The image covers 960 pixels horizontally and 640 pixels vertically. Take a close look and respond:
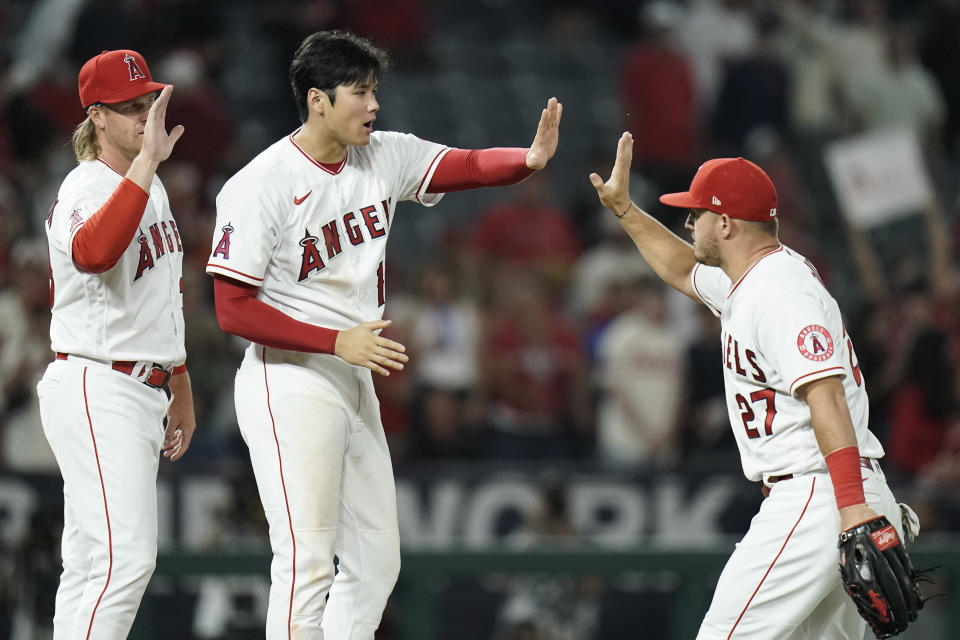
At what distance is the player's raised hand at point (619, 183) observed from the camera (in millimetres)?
5145

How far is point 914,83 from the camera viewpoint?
11.6 meters

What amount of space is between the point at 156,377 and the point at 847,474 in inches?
86.1

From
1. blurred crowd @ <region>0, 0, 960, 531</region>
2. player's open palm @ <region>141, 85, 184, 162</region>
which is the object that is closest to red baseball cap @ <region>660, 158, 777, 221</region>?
player's open palm @ <region>141, 85, 184, 162</region>

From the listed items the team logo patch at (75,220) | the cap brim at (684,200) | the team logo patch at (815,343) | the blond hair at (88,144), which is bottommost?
the team logo patch at (815,343)

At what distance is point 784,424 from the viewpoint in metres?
4.48

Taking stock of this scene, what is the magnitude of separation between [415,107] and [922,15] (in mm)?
5383

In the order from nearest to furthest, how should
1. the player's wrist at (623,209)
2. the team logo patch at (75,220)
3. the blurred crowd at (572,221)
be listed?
the team logo patch at (75,220)
the player's wrist at (623,209)
the blurred crowd at (572,221)

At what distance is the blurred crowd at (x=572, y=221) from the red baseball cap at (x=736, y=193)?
4.07 meters

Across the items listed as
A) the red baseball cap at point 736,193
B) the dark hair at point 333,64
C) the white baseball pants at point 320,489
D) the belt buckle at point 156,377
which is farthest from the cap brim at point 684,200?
the belt buckle at point 156,377

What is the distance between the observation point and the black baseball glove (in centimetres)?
416

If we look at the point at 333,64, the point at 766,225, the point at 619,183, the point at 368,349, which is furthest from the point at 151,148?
the point at 766,225

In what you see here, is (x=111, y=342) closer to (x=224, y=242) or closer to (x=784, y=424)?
(x=224, y=242)

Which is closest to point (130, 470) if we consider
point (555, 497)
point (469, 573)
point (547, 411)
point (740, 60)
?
point (469, 573)

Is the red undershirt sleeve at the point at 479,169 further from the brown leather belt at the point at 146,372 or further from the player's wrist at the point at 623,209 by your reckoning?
the brown leather belt at the point at 146,372
